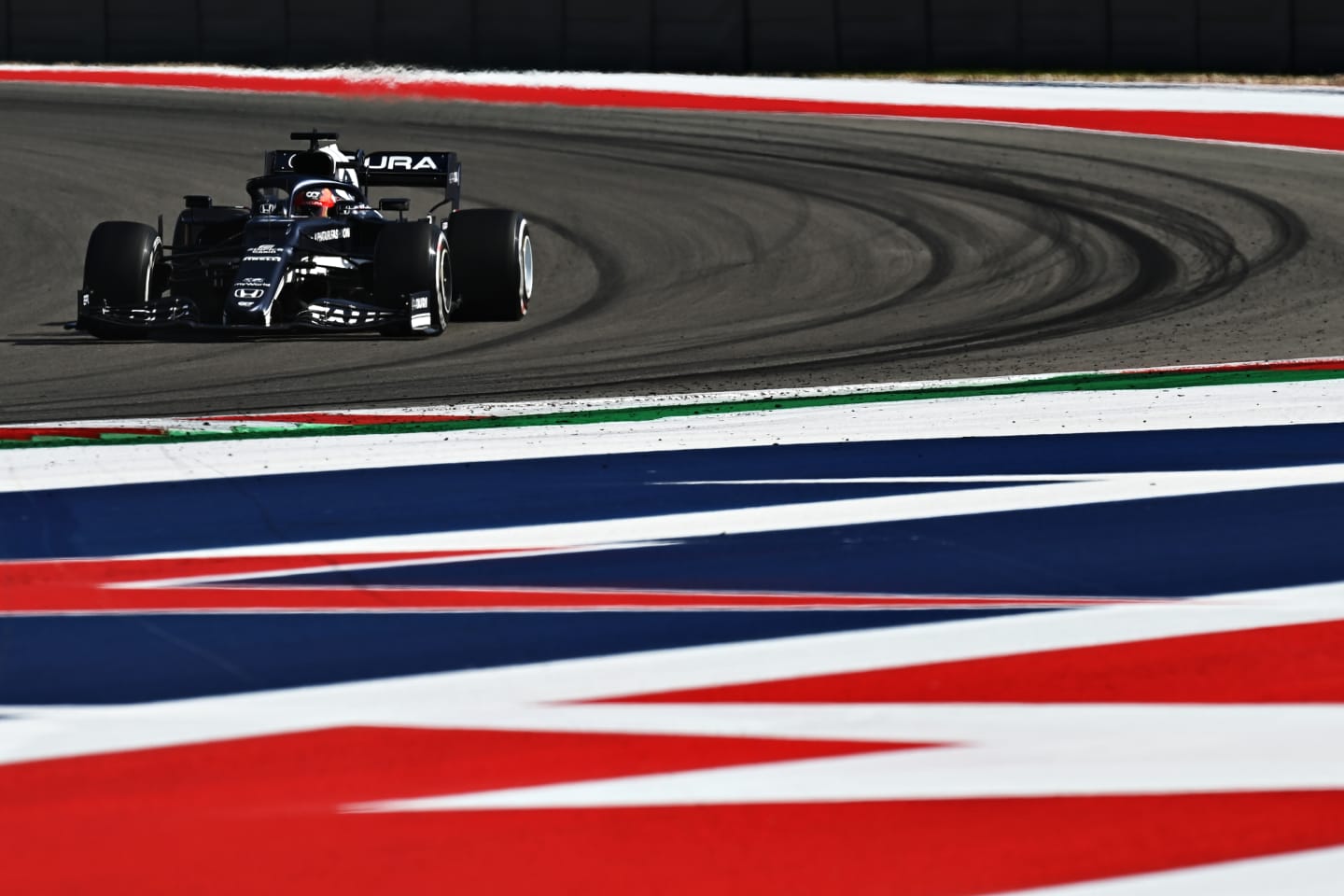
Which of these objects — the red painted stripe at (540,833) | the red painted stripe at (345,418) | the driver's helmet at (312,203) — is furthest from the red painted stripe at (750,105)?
the red painted stripe at (540,833)

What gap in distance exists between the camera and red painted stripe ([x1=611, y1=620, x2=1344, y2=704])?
3.75m

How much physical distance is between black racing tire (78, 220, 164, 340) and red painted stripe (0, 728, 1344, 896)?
292 inches

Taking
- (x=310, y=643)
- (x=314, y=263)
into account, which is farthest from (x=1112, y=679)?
(x=314, y=263)

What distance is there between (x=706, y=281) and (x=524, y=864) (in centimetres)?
963

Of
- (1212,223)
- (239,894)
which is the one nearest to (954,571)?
(239,894)

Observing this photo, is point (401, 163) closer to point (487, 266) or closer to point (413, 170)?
point (413, 170)

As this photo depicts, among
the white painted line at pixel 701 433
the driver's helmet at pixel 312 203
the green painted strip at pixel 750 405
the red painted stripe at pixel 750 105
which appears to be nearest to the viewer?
the white painted line at pixel 701 433

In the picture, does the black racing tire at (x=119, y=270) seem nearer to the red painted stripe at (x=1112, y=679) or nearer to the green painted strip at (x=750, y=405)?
the green painted strip at (x=750, y=405)

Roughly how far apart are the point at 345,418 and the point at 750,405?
1.62 metres

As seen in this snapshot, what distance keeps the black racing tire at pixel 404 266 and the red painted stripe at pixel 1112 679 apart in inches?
268

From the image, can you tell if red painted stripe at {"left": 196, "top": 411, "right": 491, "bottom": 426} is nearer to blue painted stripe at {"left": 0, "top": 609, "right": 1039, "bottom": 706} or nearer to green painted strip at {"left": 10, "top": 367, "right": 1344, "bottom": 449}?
green painted strip at {"left": 10, "top": 367, "right": 1344, "bottom": 449}

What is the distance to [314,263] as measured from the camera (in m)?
10.5

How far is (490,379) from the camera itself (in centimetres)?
892

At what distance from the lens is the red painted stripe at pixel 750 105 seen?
19062mm
